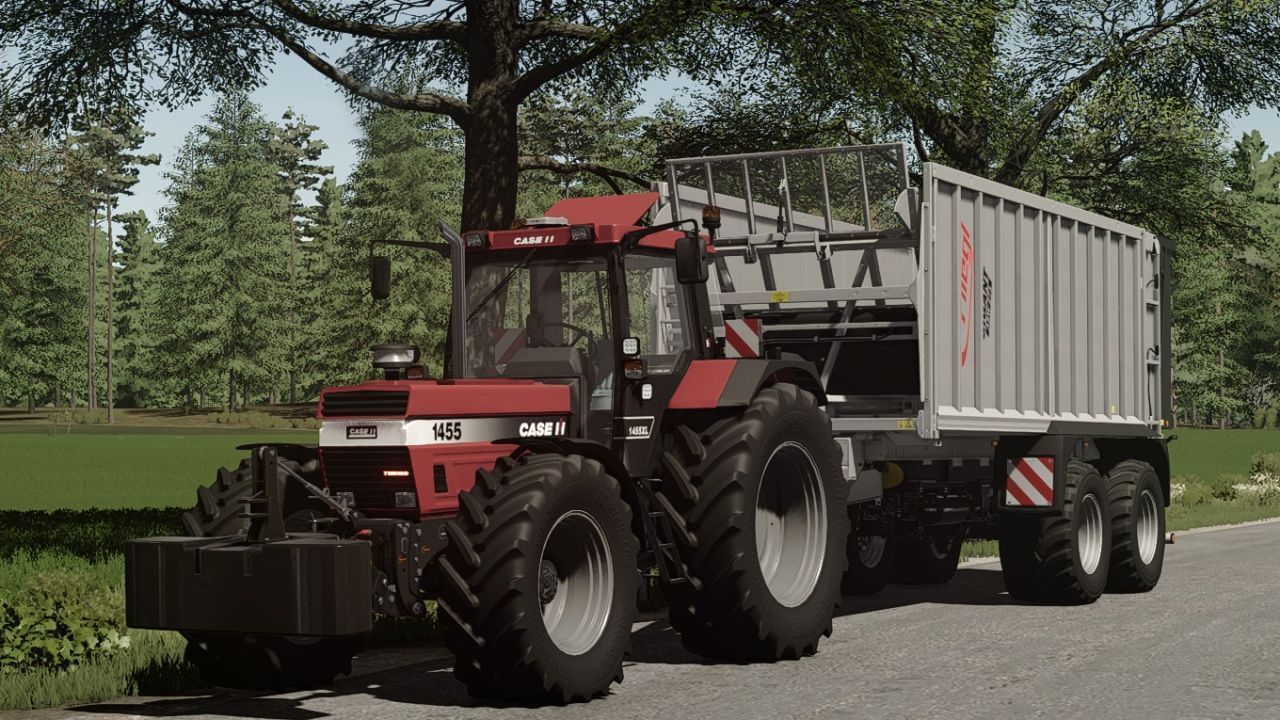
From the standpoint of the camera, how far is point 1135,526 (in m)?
14.9

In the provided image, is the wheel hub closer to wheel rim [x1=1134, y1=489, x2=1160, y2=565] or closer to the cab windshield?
the cab windshield

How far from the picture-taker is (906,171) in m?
12.5

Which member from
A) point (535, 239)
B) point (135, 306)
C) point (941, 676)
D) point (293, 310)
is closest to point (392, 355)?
point (535, 239)

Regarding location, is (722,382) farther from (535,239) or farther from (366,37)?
(366,37)

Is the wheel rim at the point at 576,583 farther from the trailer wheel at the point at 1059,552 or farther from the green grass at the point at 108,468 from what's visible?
the green grass at the point at 108,468

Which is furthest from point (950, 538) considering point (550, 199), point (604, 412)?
point (550, 199)

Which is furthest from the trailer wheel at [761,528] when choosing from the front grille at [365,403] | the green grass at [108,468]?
the green grass at [108,468]

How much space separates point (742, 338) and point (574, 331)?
3.44 m

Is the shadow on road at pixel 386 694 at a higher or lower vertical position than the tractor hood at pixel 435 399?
lower

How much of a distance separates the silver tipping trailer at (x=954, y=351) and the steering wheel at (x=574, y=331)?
10.1 feet

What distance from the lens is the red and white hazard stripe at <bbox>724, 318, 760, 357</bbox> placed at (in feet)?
43.3

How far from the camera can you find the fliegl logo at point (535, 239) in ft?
33.6

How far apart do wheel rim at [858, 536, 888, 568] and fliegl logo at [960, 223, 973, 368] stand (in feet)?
8.71

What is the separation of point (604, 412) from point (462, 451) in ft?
3.96
